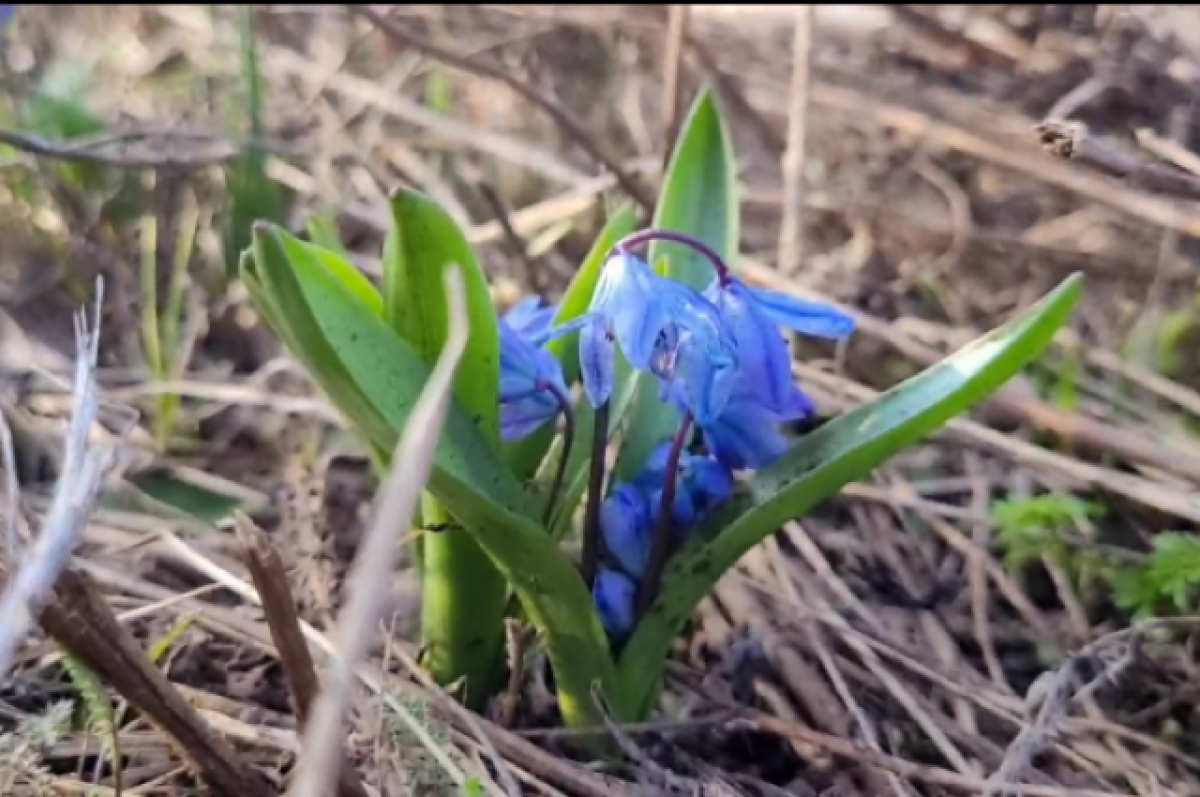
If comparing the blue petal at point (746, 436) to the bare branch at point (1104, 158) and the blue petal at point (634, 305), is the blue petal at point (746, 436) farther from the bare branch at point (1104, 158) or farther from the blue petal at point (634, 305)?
the bare branch at point (1104, 158)

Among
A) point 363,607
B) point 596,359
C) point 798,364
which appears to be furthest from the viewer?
point 798,364

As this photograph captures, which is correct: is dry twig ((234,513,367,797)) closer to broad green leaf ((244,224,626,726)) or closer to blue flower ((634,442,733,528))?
broad green leaf ((244,224,626,726))

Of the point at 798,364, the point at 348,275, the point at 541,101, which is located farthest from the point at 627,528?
the point at 541,101

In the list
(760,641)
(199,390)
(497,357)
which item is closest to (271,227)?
(497,357)

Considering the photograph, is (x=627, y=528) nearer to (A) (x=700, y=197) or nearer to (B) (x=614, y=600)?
(B) (x=614, y=600)

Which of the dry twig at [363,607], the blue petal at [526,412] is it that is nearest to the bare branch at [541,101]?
the blue petal at [526,412]

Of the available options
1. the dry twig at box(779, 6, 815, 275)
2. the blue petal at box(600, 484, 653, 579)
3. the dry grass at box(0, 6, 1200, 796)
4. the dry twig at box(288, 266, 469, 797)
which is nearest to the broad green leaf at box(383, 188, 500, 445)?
the blue petal at box(600, 484, 653, 579)
